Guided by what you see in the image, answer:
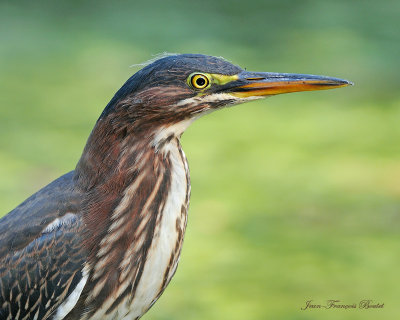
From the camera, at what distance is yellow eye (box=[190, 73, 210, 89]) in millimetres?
3295

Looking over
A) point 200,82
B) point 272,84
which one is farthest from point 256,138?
point 200,82

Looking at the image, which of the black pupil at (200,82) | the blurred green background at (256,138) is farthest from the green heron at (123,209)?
the blurred green background at (256,138)

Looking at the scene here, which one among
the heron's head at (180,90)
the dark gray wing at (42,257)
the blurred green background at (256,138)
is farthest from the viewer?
the blurred green background at (256,138)

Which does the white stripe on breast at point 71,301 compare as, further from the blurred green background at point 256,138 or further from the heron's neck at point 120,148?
the blurred green background at point 256,138

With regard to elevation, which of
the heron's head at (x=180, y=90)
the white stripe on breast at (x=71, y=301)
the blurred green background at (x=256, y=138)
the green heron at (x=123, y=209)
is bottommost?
the white stripe on breast at (x=71, y=301)

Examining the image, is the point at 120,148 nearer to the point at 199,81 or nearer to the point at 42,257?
the point at 199,81

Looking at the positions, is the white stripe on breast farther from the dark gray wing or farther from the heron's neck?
the heron's neck

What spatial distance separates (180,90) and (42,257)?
0.85 metres

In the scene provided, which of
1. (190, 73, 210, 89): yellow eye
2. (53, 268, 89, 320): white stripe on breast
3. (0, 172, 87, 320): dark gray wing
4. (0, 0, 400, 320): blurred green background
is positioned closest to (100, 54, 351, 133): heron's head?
(190, 73, 210, 89): yellow eye

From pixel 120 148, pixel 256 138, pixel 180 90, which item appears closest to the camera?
pixel 180 90

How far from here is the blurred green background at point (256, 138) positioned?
612cm

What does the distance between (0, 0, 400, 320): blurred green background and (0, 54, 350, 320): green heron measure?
7.28 ft

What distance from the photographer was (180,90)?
3291 mm

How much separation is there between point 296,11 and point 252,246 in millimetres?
5260
